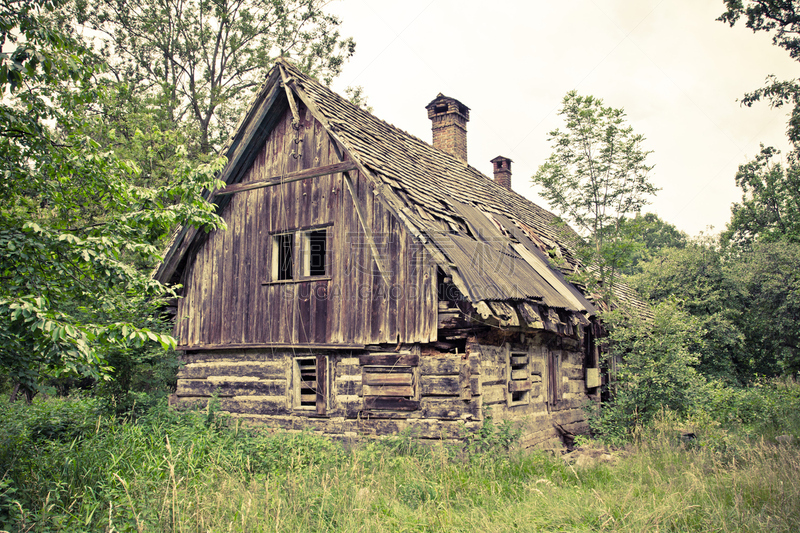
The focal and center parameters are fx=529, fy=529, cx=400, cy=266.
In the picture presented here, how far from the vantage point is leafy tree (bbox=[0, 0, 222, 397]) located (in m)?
5.02

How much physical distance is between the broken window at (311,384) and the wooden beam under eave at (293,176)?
140 inches

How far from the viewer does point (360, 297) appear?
9.52 metres

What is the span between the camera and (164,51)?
21.6m

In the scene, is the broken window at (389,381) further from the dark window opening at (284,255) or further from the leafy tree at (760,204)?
the leafy tree at (760,204)

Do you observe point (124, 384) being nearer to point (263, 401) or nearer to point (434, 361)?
point (263, 401)

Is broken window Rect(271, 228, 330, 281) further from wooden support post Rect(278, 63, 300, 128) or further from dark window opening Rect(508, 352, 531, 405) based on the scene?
dark window opening Rect(508, 352, 531, 405)

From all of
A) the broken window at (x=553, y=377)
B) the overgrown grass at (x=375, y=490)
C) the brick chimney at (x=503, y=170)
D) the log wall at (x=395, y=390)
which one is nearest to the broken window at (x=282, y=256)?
the log wall at (x=395, y=390)

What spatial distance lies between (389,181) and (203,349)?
220 inches

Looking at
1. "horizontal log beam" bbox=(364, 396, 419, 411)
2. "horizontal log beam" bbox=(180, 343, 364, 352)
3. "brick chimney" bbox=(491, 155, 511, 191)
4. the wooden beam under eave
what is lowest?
"horizontal log beam" bbox=(364, 396, 419, 411)

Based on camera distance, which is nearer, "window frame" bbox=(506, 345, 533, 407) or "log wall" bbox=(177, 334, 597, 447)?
"log wall" bbox=(177, 334, 597, 447)

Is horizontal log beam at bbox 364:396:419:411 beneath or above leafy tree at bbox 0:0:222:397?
beneath

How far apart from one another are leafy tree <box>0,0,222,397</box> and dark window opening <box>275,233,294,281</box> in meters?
3.16

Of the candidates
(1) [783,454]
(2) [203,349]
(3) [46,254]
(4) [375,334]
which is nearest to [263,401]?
(2) [203,349]

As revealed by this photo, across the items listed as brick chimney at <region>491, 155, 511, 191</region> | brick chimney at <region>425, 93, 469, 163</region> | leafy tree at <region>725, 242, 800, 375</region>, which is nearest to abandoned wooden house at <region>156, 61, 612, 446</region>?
brick chimney at <region>425, 93, 469, 163</region>
